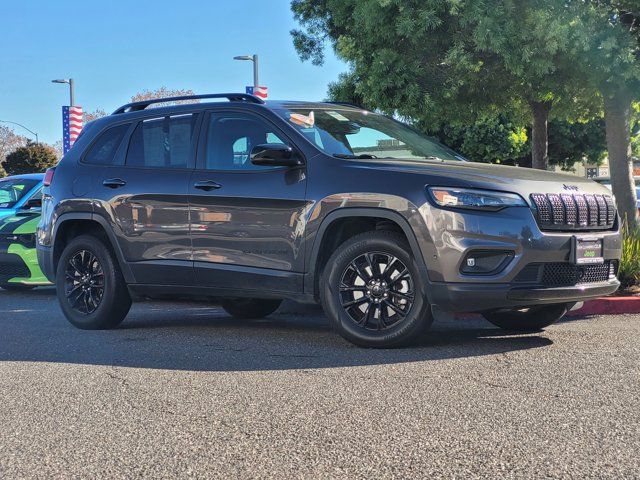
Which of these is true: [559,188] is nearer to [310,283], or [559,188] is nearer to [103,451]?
[310,283]

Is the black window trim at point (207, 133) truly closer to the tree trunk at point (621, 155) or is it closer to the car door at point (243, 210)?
the car door at point (243, 210)

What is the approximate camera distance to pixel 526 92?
486 inches

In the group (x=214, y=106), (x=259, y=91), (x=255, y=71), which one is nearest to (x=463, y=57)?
(x=214, y=106)

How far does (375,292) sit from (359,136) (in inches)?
56.4

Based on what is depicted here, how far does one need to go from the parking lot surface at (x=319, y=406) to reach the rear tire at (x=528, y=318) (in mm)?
157

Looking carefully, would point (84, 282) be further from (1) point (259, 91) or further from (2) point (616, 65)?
(1) point (259, 91)

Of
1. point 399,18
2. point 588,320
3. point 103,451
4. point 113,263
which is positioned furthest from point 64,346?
point 399,18

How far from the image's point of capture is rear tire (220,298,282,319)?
821cm

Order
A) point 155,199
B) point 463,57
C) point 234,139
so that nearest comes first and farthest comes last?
point 234,139 < point 155,199 < point 463,57

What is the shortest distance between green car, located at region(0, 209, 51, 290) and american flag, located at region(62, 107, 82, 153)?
1853 centimetres

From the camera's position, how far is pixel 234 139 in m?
6.90

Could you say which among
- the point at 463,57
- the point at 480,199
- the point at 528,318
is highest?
the point at 463,57

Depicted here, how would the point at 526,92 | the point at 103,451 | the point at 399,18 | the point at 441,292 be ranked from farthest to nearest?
the point at 526,92 < the point at 399,18 < the point at 441,292 < the point at 103,451

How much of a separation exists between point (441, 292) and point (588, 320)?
2.70 m
